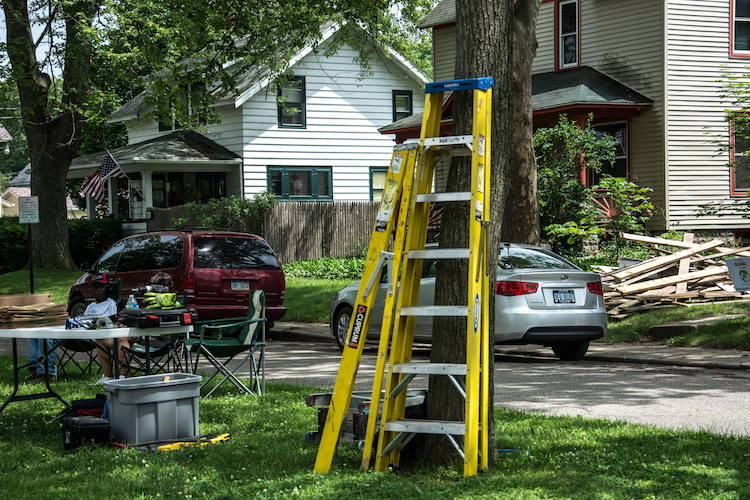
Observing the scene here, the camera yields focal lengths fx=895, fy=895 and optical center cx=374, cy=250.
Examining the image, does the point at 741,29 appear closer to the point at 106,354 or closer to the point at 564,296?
the point at 564,296

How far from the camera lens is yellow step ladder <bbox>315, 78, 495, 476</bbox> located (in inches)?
213

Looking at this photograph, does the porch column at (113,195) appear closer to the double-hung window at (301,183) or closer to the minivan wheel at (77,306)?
the double-hung window at (301,183)

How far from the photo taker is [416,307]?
566 cm

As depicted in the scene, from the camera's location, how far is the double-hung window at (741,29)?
2356 cm

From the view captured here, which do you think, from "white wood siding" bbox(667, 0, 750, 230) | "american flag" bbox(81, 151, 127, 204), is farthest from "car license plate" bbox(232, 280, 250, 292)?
"american flag" bbox(81, 151, 127, 204)

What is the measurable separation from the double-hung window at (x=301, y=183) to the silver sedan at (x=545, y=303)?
20091 mm

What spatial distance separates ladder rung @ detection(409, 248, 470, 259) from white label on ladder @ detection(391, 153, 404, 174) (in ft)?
1.75

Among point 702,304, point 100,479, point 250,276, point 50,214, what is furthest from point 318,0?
point 50,214

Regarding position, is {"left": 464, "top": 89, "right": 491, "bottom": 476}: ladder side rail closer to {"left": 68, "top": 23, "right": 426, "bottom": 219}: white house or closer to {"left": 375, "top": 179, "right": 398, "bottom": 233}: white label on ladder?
{"left": 375, "top": 179, "right": 398, "bottom": 233}: white label on ladder

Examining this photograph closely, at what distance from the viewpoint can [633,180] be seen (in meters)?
23.5

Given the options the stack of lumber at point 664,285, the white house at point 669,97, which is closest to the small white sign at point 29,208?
the stack of lumber at point 664,285

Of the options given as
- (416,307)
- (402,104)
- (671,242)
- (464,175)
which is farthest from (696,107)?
(416,307)

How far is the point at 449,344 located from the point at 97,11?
2089cm

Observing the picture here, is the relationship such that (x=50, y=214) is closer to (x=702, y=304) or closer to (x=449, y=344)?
(x=702, y=304)
